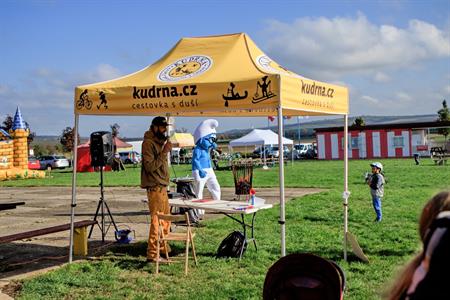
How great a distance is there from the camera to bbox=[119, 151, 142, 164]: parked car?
58.5 meters

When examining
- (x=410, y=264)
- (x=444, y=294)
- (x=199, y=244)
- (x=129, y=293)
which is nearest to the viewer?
(x=444, y=294)

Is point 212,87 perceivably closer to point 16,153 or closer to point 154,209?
point 154,209

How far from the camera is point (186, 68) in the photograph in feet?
25.6

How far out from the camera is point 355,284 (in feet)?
20.2

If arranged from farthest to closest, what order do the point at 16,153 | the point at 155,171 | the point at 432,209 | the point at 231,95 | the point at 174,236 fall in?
the point at 16,153
the point at 155,171
the point at 174,236
the point at 231,95
the point at 432,209

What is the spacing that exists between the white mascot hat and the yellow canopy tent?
3.08 meters

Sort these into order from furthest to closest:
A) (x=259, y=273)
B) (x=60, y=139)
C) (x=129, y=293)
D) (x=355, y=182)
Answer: (x=60, y=139)
(x=355, y=182)
(x=259, y=273)
(x=129, y=293)

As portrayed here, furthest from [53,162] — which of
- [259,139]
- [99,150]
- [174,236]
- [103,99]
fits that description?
[174,236]

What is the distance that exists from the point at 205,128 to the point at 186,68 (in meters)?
3.83

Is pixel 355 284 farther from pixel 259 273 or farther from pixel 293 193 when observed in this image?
pixel 293 193

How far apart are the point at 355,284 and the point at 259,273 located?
124 centimetres

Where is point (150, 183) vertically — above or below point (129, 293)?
above

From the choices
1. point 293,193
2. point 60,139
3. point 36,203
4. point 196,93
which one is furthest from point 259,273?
point 60,139

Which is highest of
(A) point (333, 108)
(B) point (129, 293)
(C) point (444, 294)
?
(A) point (333, 108)
